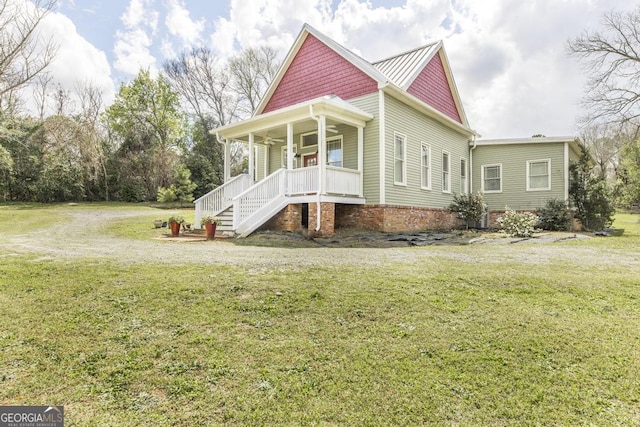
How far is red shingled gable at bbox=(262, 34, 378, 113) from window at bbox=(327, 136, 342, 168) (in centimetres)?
156

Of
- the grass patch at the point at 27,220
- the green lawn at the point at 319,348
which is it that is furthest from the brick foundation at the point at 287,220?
the grass patch at the point at 27,220

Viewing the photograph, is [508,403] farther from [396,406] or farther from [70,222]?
[70,222]

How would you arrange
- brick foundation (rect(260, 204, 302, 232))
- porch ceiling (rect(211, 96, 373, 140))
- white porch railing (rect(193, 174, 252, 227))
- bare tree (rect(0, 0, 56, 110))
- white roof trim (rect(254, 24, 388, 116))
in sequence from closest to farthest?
bare tree (rect(0, 0, 56, 110))
porch ceiling (rect(211, 96, 373, 140))
brick foundation (rect(260, 204, 302, 232))
white roof trim (rect(254, 24, 388, 116))
white porch railing (rect(193, 174, 252, 227))

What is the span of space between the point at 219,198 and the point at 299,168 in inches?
120

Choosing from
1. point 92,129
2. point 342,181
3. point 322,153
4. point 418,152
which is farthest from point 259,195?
point 92,129

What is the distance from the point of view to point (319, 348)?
2932mm

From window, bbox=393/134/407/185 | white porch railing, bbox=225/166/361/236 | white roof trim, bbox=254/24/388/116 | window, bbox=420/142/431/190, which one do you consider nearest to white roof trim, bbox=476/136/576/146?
window, bbox=420/142/431/190

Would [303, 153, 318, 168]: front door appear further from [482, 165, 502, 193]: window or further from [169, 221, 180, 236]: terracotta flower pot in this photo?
[482, 165, 502, 193]: window

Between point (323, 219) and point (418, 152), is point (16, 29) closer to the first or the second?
point (323, 219)

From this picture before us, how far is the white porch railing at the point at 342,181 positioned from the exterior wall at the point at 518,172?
8092mm

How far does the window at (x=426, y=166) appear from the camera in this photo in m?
13.6

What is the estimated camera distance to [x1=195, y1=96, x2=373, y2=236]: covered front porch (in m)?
10.3

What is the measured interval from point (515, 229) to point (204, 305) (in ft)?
35.6

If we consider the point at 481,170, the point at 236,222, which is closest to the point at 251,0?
the point at 236,222
